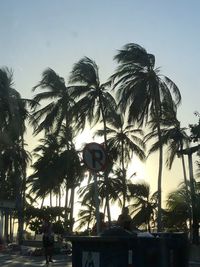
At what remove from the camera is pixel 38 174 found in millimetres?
55906

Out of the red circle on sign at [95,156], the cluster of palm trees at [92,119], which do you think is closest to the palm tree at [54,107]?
the cluster of palm trees at [92,119]

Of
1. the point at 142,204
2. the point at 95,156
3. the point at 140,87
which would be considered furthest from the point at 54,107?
the point at 95,156

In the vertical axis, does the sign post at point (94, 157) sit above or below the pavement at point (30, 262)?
above

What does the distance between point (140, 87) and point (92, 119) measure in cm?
533

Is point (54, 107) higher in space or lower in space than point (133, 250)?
higher

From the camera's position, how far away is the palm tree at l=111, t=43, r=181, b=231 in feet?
119

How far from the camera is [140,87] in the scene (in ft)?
118

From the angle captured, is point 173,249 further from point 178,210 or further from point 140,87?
point 178,210

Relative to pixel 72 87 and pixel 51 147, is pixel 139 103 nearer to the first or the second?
pixel 72 87

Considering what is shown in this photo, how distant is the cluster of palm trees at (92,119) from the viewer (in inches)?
1451

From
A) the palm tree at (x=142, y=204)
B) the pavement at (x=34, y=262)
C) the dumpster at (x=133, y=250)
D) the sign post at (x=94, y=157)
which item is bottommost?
the pavement at (x=34, y=262)

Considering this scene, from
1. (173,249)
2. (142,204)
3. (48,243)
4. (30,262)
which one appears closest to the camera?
(173,249)

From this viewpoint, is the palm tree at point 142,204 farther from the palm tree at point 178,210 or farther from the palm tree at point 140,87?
the palm tree at point 140,87

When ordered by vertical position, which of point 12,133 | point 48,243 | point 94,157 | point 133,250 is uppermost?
point 12,133
